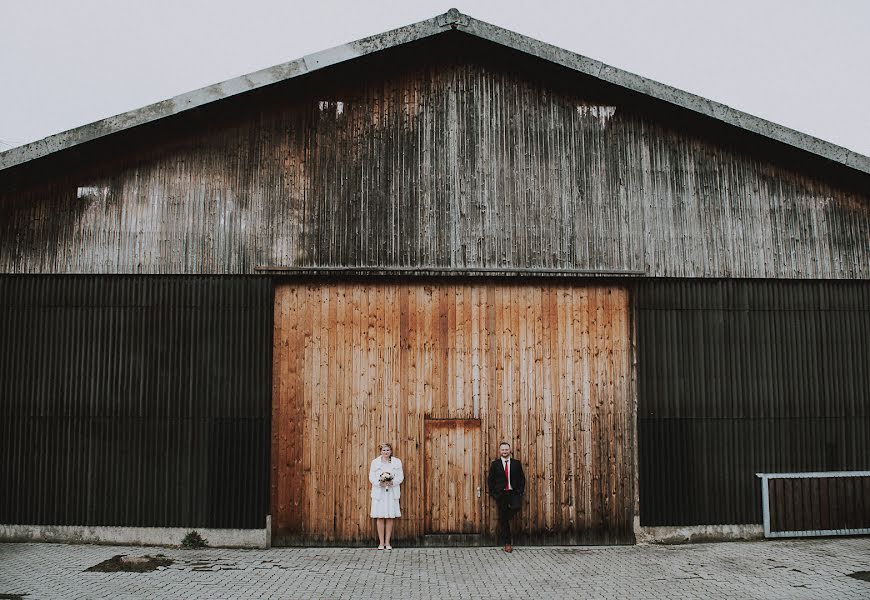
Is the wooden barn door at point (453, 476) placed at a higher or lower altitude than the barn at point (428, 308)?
lower

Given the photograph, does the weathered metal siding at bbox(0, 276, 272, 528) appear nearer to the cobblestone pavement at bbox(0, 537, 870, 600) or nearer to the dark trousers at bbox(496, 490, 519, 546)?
the cobblestone pavement at bbox(0, 537, 870, 600)

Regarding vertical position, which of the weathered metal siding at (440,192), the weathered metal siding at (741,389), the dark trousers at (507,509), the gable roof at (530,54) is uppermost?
the gable roof at (530,54)

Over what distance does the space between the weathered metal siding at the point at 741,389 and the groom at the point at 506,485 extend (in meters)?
2.39

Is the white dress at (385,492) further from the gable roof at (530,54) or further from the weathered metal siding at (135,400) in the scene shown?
the gable roof at (530,54)

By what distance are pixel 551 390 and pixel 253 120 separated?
7.47 meters

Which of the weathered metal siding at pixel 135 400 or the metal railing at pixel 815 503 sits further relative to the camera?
the metal railing at pixel 815 503

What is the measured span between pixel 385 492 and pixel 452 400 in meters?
2.03

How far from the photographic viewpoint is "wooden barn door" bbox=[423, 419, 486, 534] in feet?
41.0

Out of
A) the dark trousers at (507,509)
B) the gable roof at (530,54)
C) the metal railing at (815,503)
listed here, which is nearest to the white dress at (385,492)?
the dark trousers at (507,509)

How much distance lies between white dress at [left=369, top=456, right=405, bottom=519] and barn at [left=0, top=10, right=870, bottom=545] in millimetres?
401

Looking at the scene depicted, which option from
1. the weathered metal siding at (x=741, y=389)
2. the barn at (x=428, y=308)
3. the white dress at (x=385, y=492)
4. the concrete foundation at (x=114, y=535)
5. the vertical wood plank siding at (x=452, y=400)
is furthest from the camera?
the weathered metal siding at (x=741, y=389)

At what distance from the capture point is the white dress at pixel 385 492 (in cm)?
1216

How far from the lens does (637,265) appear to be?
1281 cm

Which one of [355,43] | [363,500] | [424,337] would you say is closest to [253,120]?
[355,43]
